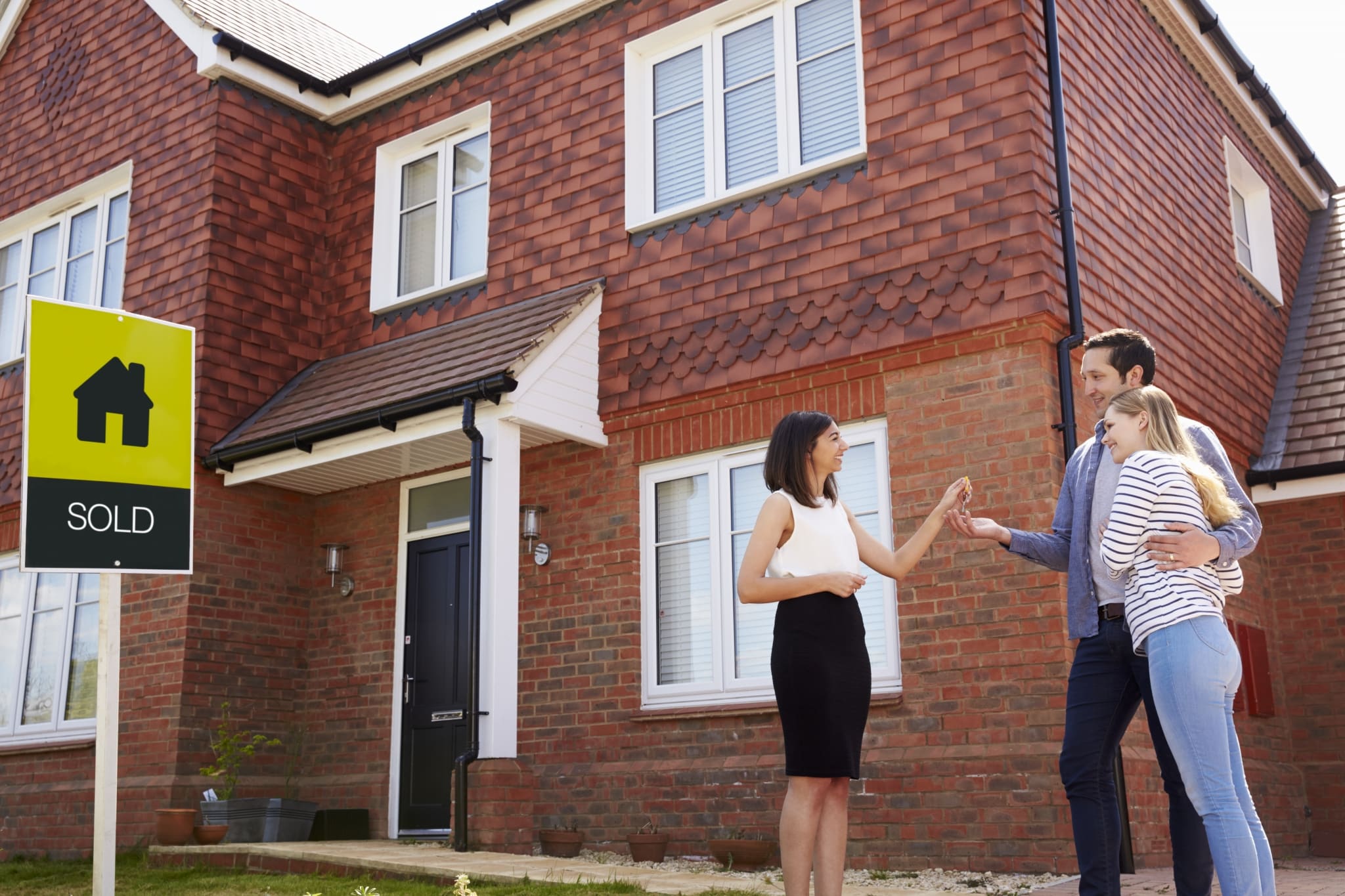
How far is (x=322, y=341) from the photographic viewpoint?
11.1 meters

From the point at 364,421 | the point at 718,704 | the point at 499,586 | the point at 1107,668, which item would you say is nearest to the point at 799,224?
the point at 499,586

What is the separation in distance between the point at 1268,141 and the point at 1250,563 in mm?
4564

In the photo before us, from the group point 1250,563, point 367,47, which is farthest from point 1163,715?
point 367,47

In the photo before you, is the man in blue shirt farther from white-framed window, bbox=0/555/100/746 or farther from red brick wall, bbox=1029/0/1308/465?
white-framed window, bbox=0/555/100/746

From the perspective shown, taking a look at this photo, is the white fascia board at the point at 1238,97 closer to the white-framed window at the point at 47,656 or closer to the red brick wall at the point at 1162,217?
the red brick wall at the point at 1162,217

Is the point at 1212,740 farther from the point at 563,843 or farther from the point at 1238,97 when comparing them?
the point at 1238,97

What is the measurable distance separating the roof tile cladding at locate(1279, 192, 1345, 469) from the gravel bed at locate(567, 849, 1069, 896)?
4.60 meters

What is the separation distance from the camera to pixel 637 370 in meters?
8.84

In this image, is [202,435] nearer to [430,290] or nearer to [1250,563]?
[430,290]

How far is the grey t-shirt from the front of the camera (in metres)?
→ 3.83

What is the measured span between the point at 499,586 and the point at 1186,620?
5158 mm

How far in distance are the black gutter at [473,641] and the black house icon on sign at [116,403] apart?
319 centimetres

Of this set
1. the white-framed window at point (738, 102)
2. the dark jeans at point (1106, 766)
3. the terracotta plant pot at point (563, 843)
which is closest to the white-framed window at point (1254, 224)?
the white-framed window at point (738, 102)

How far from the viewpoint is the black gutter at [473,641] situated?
7.65 metres
